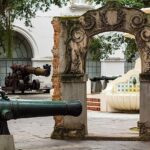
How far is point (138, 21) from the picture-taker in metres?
12.8

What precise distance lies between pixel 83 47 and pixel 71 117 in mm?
1554

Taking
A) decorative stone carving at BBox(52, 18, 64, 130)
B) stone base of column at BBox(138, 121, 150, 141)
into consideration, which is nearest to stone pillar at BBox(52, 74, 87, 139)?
decorative stone carving at BBox(52, 18, 64, 130)

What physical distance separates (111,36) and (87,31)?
735 inches

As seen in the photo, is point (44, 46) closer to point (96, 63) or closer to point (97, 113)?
point (96, 63)

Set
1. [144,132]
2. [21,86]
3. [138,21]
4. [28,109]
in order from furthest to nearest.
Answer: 1. [21,86]
2. [138,21]
3. [144,132]
4. [28,109]

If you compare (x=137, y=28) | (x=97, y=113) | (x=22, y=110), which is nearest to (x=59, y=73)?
(x=137, y=28)

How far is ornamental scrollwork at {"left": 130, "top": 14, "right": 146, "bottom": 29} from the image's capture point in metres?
12.8

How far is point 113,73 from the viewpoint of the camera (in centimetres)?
4041

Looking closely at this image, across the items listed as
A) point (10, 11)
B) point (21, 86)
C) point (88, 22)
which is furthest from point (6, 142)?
point (21, 86)

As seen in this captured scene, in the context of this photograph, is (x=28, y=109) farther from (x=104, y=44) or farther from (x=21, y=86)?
(x=21, y=86)

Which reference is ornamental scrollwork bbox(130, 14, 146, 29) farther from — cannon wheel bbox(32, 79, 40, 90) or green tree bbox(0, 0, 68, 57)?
cannon wheel bbox(32, 79, 40, 90)

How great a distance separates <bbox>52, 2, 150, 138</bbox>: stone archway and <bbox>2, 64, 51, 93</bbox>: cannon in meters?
23.6

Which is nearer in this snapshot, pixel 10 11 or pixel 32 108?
pixel 32 108

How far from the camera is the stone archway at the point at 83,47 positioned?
1279 centimetres
